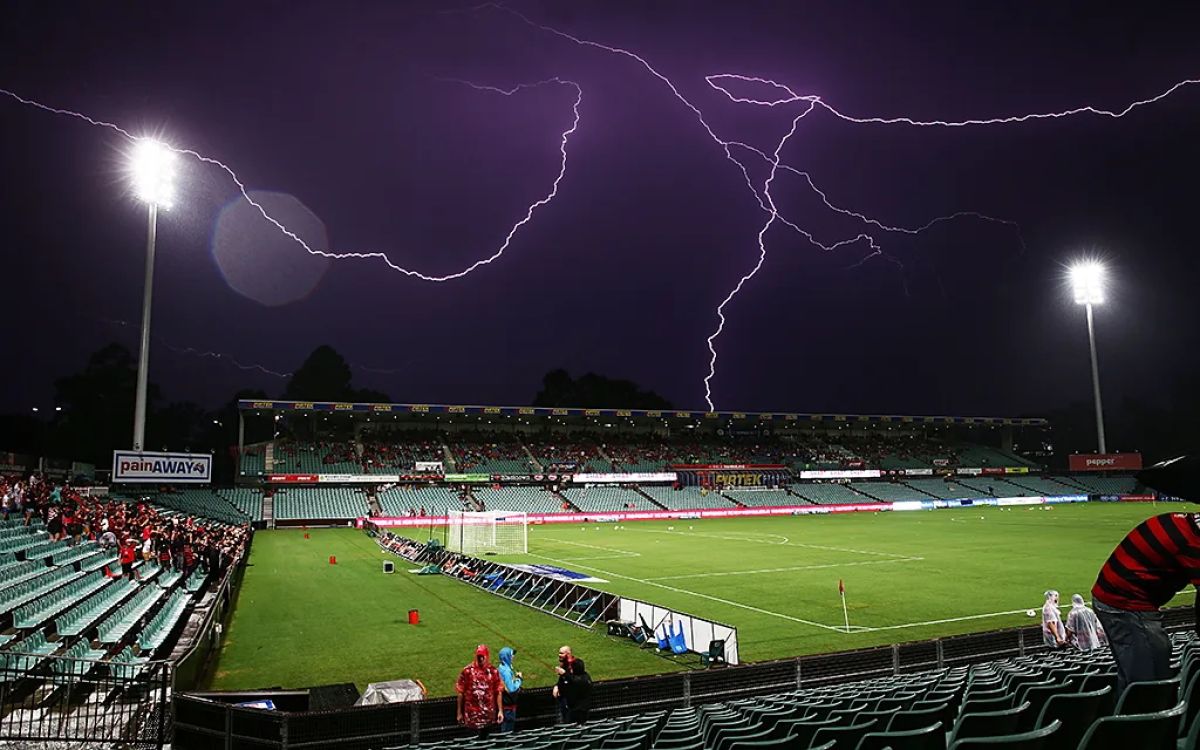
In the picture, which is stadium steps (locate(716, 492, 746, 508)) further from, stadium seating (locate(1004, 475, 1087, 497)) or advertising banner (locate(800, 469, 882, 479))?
stadium seating (locate(1004, 475, 1087, 497))

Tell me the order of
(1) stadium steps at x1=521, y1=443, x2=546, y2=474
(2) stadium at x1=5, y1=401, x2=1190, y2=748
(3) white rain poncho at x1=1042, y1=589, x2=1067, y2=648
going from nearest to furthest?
(2) stadium at x1=5, y1=401, x2=1190, y2=748 → (3) white rain poncho at x1=1042, y1=589, x2=1067, y2=648 → (1) stadium steps at x1=521, y1=443, x2=546, y2=474

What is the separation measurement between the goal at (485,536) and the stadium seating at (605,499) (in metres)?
18.6

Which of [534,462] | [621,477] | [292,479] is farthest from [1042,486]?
[292,479]

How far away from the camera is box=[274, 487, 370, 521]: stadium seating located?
59375mm

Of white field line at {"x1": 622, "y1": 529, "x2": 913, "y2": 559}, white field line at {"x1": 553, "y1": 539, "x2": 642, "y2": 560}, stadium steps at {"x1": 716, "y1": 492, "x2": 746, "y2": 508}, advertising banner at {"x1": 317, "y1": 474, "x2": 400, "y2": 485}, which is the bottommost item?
white field line at {"x1": 553, "y1": 539, "x2": 642, "y2": 560}

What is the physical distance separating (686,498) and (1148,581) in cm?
7007

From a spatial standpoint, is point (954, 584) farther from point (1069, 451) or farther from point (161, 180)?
point (1069, 451)

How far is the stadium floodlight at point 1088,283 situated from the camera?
80562mm

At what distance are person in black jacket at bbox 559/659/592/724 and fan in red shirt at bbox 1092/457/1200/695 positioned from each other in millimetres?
6202

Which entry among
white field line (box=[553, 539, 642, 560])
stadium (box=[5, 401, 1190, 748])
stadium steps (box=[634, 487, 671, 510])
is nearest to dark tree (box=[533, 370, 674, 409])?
stadium (box=[5, 401, 1190, 748])

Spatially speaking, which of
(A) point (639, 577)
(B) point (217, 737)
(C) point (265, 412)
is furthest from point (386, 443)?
(B) point (217, 737)

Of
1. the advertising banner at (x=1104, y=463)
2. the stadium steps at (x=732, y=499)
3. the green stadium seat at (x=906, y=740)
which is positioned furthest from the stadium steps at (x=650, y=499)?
the green stadium seat at (x=906, y=740)

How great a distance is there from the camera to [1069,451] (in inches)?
5517

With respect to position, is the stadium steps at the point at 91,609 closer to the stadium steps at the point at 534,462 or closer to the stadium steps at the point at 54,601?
the stadium steps at the point at 54,601
